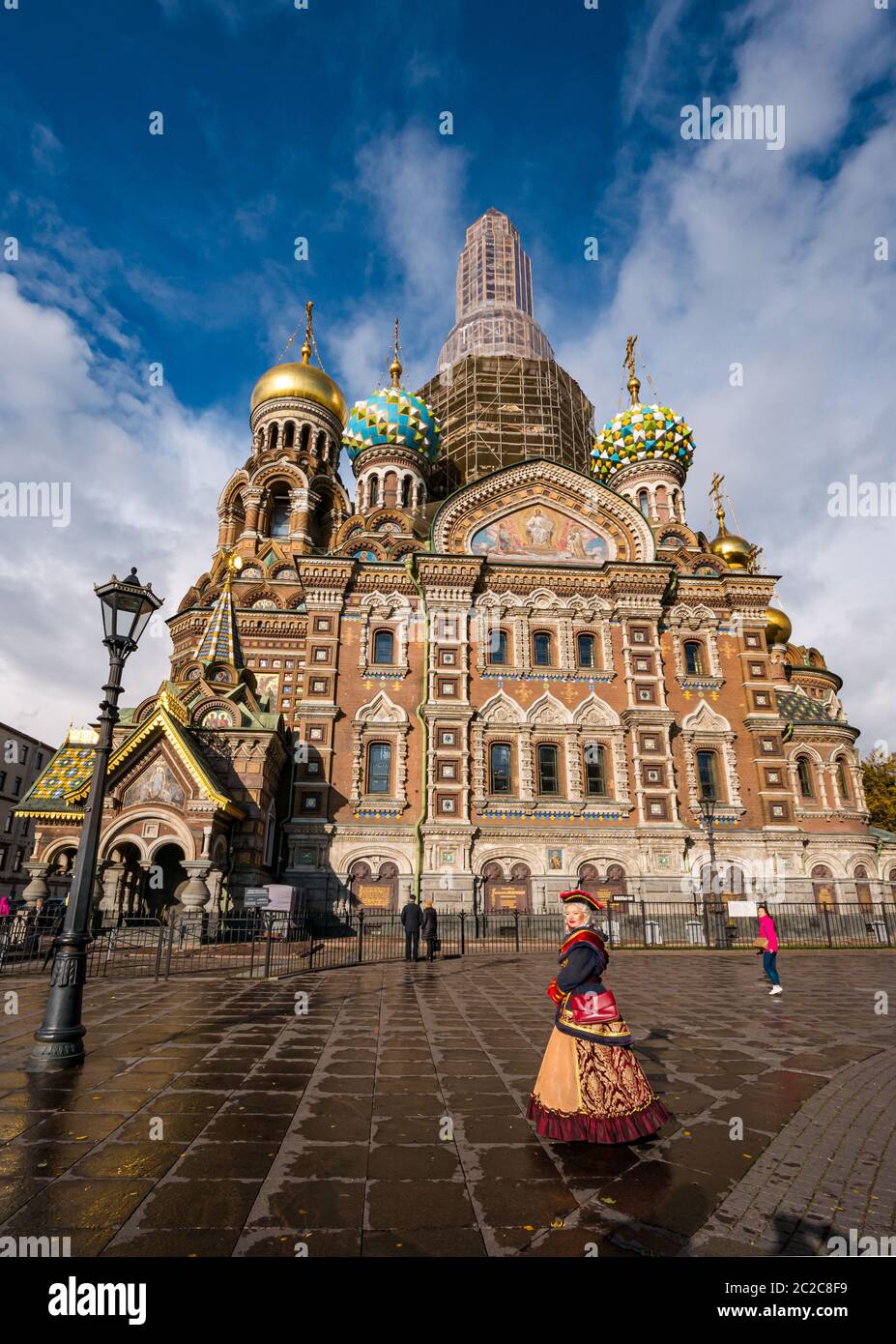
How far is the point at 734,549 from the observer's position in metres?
32.0

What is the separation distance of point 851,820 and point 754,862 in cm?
654

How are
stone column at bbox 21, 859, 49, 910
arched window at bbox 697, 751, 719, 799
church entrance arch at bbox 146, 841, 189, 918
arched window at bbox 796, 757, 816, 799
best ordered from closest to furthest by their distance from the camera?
stone column at bbox 21, 859, 49, 910, church entrance arch at bbox 146, 841, 189, 918, arched window at bbox 697, 751, 719, 799, arched window at bbox 796, 757, 816, 799

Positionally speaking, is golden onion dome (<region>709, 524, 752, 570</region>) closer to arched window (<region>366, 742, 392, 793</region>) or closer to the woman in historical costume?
arched window (<region>366, 742, 392, 793</region>)

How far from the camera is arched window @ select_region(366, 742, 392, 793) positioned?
24.9 metres

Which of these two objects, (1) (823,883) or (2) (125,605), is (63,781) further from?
(1) (823,883)

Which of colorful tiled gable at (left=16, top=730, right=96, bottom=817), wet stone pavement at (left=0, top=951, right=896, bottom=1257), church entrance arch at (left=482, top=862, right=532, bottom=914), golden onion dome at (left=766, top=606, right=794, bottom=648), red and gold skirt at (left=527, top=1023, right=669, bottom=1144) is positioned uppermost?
golden onion dome at (left=766, top=606, right=794, bottom=648)

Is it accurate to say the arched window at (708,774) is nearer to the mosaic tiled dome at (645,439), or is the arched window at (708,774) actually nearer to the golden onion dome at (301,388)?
the mosaic tiled dome at (645,439)

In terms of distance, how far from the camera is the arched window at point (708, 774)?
83.7ft

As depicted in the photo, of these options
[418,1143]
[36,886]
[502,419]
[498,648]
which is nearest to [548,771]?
[498,648]

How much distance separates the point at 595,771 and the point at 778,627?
14.2 m

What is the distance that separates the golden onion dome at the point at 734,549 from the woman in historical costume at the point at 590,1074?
30101 mm

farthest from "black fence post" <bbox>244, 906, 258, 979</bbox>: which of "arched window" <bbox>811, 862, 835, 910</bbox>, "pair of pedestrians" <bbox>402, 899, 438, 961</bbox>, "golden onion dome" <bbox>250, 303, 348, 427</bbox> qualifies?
"golden onion dome" <bbox>250, 303, 348, 427</bbox>

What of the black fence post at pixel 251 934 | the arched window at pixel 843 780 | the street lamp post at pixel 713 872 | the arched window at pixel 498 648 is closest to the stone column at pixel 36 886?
the black fence post at pixel 251 934

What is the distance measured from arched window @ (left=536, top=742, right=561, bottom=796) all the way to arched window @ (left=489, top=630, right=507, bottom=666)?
3431 mm
